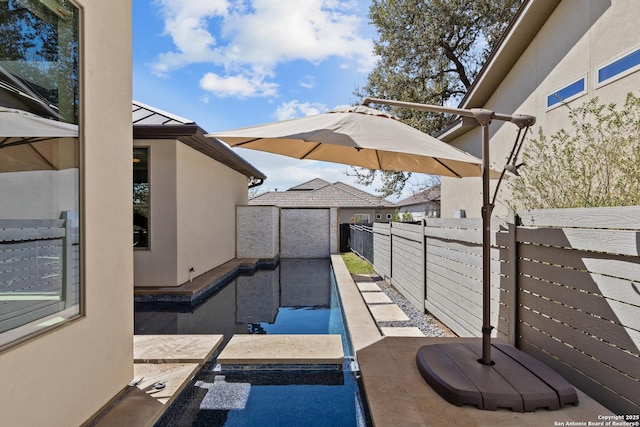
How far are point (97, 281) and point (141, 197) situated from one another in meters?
5.64

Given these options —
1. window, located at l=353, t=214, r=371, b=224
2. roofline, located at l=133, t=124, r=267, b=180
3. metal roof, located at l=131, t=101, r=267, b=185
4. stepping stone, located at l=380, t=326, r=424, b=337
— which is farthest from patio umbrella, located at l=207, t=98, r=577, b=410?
window, located at l=353, t=214, r=371, b=224

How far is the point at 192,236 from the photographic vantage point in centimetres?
860

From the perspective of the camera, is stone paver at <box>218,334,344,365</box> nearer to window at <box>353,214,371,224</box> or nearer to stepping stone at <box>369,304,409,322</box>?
stepping stone at <box>369,304,409,322</box>

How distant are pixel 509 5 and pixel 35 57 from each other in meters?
16.9

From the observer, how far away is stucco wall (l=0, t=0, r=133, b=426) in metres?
1.99

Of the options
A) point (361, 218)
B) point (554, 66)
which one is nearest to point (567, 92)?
point (554, 66)

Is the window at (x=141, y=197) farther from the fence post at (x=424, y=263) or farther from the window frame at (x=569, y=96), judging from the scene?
the window frame at (x=569, y=96)

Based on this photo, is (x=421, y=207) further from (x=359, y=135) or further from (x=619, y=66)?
(x=359, y=135)

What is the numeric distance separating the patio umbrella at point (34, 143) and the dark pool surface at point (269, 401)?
2145 mm

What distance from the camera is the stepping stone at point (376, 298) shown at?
691 centimetres

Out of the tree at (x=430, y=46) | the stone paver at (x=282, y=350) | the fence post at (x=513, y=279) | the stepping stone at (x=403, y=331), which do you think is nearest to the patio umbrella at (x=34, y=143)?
the stone paver at (x=282, y=350)

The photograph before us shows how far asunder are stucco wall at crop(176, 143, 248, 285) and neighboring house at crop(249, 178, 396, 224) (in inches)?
344

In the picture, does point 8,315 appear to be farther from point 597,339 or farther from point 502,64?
point 502,64

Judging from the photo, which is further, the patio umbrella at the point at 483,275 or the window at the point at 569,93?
the window at the point at 569,93
